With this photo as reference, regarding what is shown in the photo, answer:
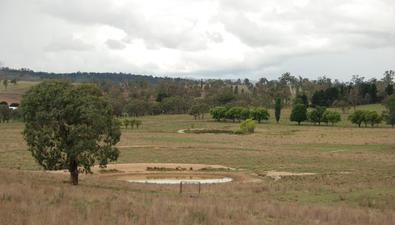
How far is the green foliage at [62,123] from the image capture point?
26172mm

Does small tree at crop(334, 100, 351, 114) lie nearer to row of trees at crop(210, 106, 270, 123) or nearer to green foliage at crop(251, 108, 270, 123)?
row of trees at crop(210, 106, 270, 123)

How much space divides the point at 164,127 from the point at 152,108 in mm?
53040

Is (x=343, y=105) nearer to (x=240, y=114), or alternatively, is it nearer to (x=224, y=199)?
(x=240, y=114)

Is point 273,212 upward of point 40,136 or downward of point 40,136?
downward

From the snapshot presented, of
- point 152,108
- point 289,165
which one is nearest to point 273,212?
point 289,165


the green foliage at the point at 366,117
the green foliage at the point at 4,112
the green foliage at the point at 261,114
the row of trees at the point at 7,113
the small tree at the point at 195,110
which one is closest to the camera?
the green foliage at the point at 366,117

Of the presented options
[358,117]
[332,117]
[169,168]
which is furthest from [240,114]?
[169,168]

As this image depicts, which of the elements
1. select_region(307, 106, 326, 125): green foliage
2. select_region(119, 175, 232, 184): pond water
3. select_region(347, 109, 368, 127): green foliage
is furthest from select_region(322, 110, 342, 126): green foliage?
select_region(119, 175, 232, 184): pond water

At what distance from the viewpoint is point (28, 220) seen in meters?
12.5

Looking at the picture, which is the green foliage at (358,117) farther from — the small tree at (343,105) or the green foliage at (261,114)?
the small tree at (343,105)

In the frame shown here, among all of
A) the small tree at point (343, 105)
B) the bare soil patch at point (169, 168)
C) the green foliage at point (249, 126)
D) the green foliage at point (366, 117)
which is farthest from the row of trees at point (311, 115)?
the bare soil patch at point (169, 168)

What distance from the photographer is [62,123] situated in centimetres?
2639

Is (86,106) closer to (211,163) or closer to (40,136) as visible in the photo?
(40,136)

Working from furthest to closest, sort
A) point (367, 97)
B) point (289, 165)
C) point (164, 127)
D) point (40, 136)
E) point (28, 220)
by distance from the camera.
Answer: point (367, 97), point (164, 127), point (289, 165), point (40, 136), point (28, 220)
